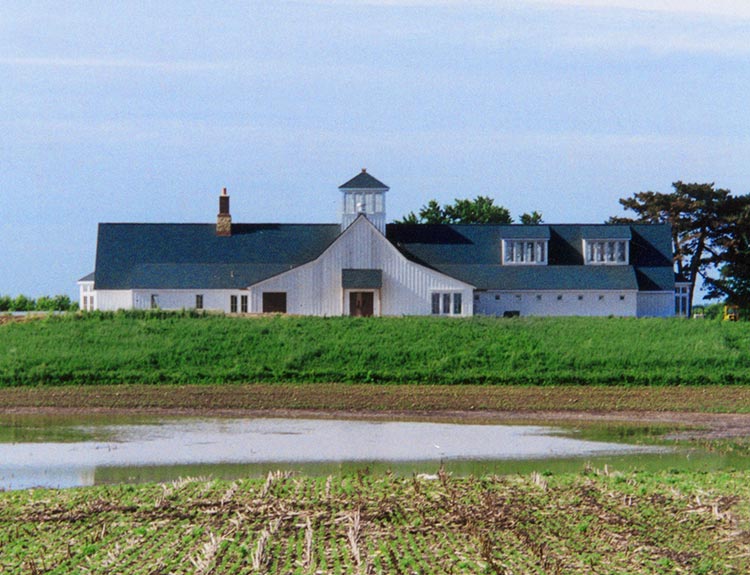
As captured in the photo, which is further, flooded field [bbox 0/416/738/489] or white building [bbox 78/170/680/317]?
white building [bbox 78/170/680/317]

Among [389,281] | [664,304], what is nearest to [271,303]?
[389,281]

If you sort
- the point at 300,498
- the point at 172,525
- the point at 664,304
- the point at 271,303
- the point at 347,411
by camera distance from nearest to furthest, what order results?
the point at 172,525 → the point at 300,498 → the point at 347,411 → the point at 271,303 → the point at 664,304

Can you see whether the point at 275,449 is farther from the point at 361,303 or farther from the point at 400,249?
the point at 400,249

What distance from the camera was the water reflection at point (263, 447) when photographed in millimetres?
29333

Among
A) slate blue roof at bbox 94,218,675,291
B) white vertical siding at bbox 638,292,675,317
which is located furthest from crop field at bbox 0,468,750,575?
white vertical siding at bbox 638,292,675,317

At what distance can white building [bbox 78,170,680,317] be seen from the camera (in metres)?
63.8

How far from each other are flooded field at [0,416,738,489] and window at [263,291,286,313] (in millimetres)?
22966

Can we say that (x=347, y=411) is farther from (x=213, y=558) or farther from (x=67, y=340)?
(x=213, y=558)

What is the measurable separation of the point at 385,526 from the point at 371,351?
99.8 ft

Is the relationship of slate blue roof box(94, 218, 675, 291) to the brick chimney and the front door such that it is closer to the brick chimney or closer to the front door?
the brick chimney

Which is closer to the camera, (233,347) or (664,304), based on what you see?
(233,347)

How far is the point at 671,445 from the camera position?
34.7 metres

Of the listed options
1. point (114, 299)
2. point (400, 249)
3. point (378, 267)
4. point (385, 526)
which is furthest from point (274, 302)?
point (385, 526)

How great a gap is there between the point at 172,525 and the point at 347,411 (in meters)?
22.3
